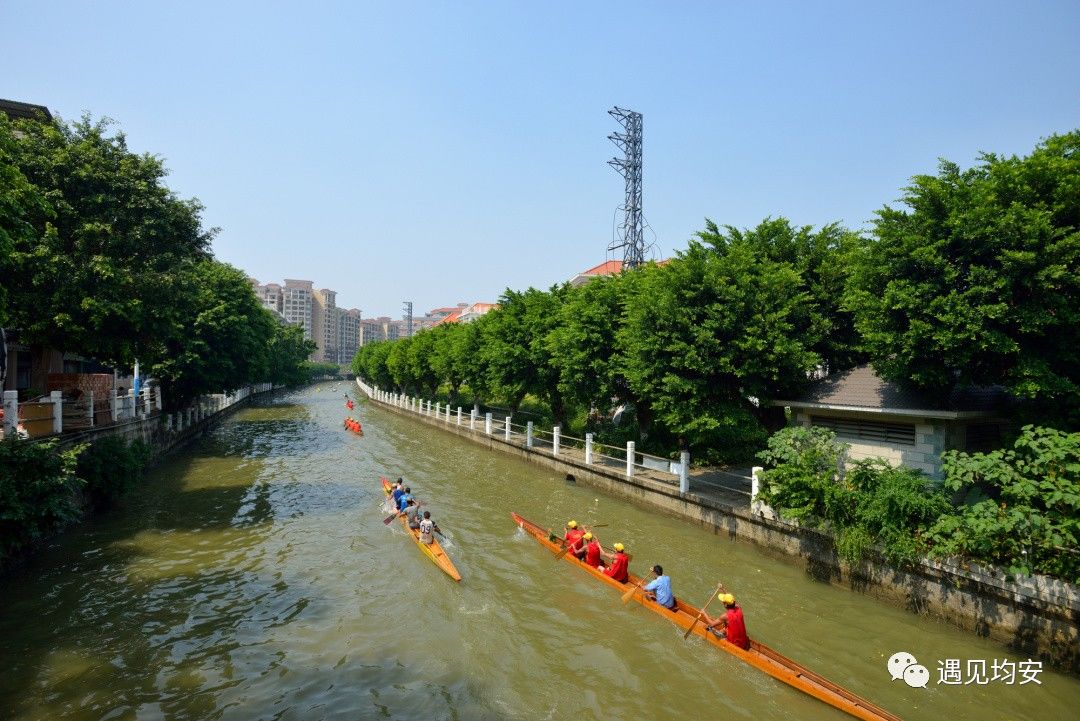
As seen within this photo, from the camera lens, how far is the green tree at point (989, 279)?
1035 centimetres

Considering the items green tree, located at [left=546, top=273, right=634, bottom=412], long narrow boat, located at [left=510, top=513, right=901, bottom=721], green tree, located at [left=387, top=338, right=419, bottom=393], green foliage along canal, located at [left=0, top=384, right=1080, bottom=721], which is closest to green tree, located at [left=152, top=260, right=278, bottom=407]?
green foliage along canal, located at [left=0, top=384, right=1080, bottom=721]

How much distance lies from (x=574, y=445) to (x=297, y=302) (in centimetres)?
17899

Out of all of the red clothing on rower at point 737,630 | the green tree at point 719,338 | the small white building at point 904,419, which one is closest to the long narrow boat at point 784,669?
the red clothing on rower at point 737,630

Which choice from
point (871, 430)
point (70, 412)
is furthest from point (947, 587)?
point (70, 412)

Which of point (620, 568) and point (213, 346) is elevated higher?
point (213, 346)

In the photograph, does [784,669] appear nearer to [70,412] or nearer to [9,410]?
[9,410]

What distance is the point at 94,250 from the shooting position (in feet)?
54.9

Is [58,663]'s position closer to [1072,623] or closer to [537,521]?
[537,521]

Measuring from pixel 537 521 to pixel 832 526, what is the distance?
8.72 meters

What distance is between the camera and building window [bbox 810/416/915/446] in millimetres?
13227

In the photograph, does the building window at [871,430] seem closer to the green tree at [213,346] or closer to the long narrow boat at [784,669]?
the long narrow boat at [784,669]

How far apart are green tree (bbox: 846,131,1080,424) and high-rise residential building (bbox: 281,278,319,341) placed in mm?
189290

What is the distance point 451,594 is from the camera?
12055mm

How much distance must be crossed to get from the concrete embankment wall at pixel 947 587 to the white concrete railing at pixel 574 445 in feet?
9.27
